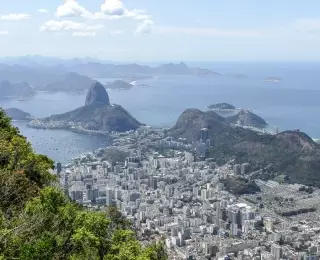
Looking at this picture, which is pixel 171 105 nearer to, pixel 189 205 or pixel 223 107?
pixel 223 107

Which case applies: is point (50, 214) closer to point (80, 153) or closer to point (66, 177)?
point (66, 177)

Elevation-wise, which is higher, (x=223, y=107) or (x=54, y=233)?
(x=54, y=233)

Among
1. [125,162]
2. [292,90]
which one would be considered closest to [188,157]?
[125,162]

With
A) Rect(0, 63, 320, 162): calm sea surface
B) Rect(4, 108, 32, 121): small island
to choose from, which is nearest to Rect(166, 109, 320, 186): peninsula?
→ Rect(0, 63, 320, 162): calm sea surface

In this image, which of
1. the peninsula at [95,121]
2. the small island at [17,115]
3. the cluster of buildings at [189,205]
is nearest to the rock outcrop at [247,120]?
the peninsula at [95,121]

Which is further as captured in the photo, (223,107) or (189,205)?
(223,107)

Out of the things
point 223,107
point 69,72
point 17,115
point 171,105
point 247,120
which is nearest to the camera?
point 247,120

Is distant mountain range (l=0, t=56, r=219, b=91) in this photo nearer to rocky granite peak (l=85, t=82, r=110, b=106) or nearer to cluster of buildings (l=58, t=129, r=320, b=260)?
rocky granite peak (l=85, t=82, r=110, b=106)

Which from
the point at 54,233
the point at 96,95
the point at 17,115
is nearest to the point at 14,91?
the point at 17,115

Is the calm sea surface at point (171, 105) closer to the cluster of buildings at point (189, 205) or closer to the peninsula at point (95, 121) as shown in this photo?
the peninsula at point (95, 121)
